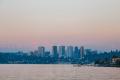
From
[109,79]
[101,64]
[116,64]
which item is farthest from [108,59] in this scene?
[109,79]

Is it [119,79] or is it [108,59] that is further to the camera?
[108,59]

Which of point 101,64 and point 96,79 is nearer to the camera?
point 96,79

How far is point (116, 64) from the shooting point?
133625mm

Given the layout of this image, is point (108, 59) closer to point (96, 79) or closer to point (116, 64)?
point (116, 64)

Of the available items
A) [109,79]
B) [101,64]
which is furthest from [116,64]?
[109,79]

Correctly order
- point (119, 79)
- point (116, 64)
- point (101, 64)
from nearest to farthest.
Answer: point (119, 79) → point (116, 64) → point (101, 64)

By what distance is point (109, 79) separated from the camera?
59.8 m

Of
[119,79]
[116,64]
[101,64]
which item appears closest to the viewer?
[119,79]

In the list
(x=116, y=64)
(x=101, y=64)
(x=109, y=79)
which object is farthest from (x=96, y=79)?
(x=101, y=64)

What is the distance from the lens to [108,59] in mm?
157125

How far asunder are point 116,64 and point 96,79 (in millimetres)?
74877

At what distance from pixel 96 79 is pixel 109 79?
1662 mm

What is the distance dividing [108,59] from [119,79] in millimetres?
98199

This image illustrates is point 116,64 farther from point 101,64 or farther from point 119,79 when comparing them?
point 119,79
